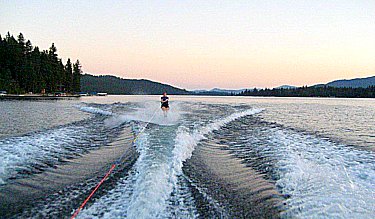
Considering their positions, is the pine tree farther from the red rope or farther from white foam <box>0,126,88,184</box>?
the red rope

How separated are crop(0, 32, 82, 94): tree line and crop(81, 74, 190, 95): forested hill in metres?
91.0

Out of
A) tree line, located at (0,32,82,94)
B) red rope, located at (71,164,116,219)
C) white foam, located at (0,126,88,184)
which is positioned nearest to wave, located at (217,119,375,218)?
red rope, located at (71,164,116,219)

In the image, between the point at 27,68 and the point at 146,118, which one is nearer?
the point at 146,118

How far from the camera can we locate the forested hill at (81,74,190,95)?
16440 cm

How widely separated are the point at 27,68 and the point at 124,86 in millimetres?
119843

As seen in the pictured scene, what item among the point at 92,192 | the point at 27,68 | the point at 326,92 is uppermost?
the point at 27,68

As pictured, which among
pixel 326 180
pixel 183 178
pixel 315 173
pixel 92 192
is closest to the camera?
pixel 92 192

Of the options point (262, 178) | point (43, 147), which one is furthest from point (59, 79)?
point (262, 178)

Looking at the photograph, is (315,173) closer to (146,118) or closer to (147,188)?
(147,188)

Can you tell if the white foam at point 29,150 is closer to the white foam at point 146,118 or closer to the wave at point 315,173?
the white foam at point 146,118

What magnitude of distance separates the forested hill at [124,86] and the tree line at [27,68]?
299 ft

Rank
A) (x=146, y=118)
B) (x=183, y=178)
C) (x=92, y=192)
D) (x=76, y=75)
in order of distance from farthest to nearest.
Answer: (x=76, y=75)
(x=146, y=118)
(x=183, y=178)
(x=92, y=192)

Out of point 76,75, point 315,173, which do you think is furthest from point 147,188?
point 76,75

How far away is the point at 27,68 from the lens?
56969 millimetres
